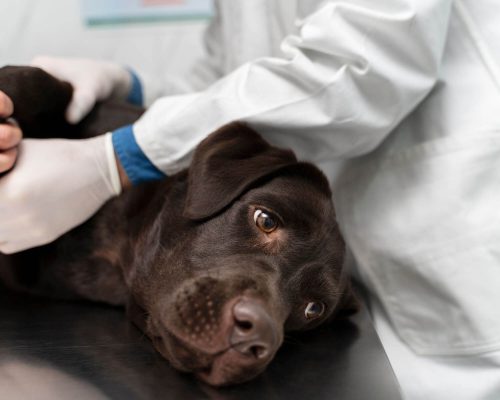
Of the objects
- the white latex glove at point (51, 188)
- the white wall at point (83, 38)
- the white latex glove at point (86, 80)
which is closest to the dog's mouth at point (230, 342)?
the white latex glove at point (51, 188)

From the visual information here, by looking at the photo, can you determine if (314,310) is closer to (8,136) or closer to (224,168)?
(224,168)

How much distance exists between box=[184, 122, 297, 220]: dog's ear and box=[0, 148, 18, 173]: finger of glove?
0.44 m

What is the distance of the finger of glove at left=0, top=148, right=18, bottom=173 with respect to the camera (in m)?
1.32

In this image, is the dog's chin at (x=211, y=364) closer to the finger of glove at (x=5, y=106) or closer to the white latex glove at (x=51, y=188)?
the white latex glove at (x=51, y=188)

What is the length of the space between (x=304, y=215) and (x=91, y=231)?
0.63 meters

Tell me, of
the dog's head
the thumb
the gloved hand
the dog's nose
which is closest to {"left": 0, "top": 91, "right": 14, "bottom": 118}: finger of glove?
the gloved hand

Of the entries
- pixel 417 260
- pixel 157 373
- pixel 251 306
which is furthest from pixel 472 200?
pixel 157 373

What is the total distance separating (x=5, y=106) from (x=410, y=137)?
41.8 inches

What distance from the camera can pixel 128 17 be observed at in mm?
2781

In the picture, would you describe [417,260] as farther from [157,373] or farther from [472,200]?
[157,373]

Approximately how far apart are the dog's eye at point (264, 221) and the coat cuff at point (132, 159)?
0.37 meters

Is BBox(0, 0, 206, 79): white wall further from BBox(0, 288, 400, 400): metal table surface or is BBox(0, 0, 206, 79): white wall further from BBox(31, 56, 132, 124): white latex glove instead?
BBox(0, 288, 400, 400): metal table surface

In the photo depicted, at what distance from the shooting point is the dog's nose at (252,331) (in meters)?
1.05

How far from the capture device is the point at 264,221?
1.33m
